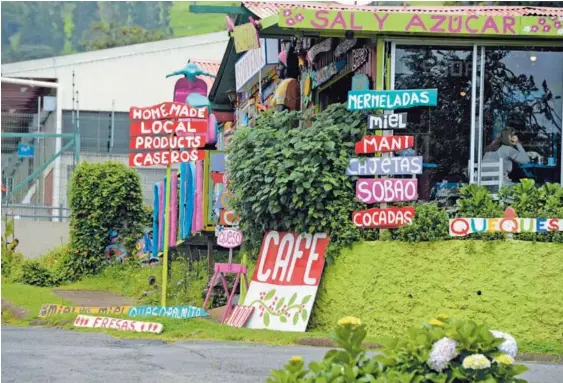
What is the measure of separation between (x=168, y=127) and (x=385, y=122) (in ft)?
11.2

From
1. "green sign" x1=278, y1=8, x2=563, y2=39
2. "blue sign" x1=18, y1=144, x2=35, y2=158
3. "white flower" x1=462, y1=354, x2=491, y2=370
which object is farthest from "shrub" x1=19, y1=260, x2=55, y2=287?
"white flower" x1=462, y1=354, x2=491, y2=370

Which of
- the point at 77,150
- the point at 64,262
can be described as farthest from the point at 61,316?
the point at 77,150

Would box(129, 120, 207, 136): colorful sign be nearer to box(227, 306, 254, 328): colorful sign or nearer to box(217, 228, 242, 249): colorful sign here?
box(217, 228, 242, 249): colorful sign

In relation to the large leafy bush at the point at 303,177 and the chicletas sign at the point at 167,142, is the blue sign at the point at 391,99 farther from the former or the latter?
the chicletas sign at the point at 167,142

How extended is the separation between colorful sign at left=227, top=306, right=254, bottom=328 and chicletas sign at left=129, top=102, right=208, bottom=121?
2.93m

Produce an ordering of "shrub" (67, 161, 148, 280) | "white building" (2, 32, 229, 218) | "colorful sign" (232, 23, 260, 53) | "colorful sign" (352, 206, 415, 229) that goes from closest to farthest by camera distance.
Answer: "colorful sign" (352, 206, 415, 229), "colorful sign" (232, 23, 260, 53), "shrub" (67, 161, 148, 280), "white building" (2, 32, 229, 218)

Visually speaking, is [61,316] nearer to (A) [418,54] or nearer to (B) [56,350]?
(B) [56,350]

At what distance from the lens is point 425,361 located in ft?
22.4

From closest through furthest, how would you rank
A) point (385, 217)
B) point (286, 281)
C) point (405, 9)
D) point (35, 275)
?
point (385, 217) < point (286, 281) < point (405, 9) < point (35, 275)

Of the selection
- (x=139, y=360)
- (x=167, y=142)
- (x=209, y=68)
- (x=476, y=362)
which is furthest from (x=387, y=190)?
(x=209, y=68)

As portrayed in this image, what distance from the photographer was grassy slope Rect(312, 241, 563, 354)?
13.8 metres

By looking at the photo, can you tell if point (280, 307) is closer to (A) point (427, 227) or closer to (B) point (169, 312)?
(B) point (169, 312)

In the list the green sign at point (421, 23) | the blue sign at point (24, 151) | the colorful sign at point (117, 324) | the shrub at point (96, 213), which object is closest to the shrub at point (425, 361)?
the colorful sign at point (117, 324)

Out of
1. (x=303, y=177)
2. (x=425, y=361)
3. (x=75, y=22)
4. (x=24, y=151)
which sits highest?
→ (x=75, y=22)
